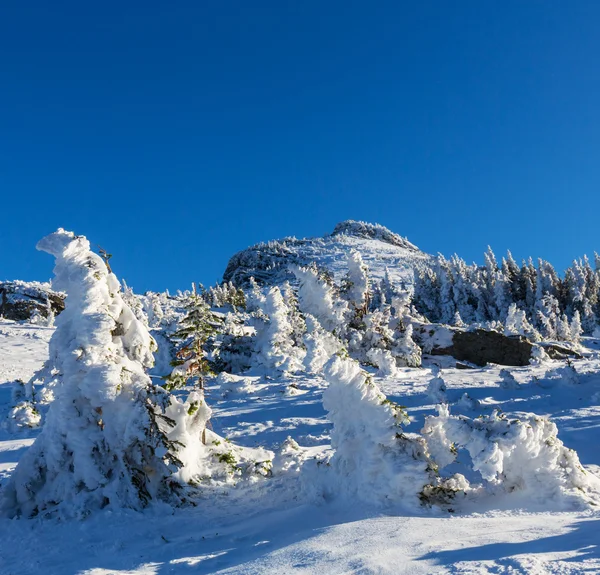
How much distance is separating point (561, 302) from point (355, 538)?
9151 centimetres

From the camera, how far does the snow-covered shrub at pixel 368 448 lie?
28.5 ft

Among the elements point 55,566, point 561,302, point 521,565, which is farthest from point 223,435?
point 561,302

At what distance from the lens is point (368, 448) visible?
9.15m

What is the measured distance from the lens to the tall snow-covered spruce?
32.9 feet

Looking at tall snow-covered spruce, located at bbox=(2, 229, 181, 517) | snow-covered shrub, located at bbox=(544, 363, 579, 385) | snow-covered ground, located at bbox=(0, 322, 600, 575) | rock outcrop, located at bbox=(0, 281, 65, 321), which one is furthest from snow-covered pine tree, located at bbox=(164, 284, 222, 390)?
rock outcrop, located at bbox=(0, 281, 65, 321)

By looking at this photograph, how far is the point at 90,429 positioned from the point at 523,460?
9033mm

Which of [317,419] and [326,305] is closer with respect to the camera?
[317,419]

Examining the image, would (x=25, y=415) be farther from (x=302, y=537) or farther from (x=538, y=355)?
(x=538, y=355)

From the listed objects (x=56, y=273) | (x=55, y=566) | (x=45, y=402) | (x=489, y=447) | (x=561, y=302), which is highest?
(x=561, y=302)

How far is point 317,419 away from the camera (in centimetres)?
1670

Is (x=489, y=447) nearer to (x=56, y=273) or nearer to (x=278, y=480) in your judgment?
(x=278, y=480)

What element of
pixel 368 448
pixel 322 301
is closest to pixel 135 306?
pixel 322 301

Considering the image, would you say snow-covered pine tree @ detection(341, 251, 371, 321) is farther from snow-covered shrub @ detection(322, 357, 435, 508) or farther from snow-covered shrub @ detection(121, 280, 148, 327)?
snow-covered shrub @ detection(322, 357, 435, 508)

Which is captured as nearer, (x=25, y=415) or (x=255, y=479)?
(x=255, y=479)
